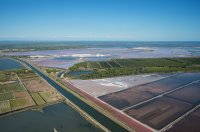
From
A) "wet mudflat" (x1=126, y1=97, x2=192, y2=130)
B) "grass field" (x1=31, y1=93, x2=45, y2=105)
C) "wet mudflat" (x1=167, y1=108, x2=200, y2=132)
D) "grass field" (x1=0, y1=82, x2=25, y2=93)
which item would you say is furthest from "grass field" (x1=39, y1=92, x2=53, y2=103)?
"wet mudflat" (x1=167, y1=108, x2=200, y2=132)

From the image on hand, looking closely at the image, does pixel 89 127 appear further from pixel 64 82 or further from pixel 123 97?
pixel 64 82

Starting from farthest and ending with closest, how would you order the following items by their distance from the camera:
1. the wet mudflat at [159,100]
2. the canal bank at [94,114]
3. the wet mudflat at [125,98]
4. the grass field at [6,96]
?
the grass field at [6,96] → the wet mudflat at [125,98] → the wet mudflat at [159,100] → the canal bank at [94,114]

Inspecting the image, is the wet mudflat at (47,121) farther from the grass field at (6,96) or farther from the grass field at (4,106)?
the grass field at (6,96)

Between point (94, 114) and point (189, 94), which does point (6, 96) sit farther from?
point (189, 94)

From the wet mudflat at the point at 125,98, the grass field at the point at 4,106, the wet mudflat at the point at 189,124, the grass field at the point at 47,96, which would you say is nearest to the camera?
the wet mudflat at the point at 189,124

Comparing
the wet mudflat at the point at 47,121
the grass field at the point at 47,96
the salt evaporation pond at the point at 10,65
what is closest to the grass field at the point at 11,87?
the grass field at the point at 47,96

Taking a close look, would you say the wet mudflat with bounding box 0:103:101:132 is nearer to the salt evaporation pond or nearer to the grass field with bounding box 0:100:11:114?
the grass field with bounding box 0:100:11:114
